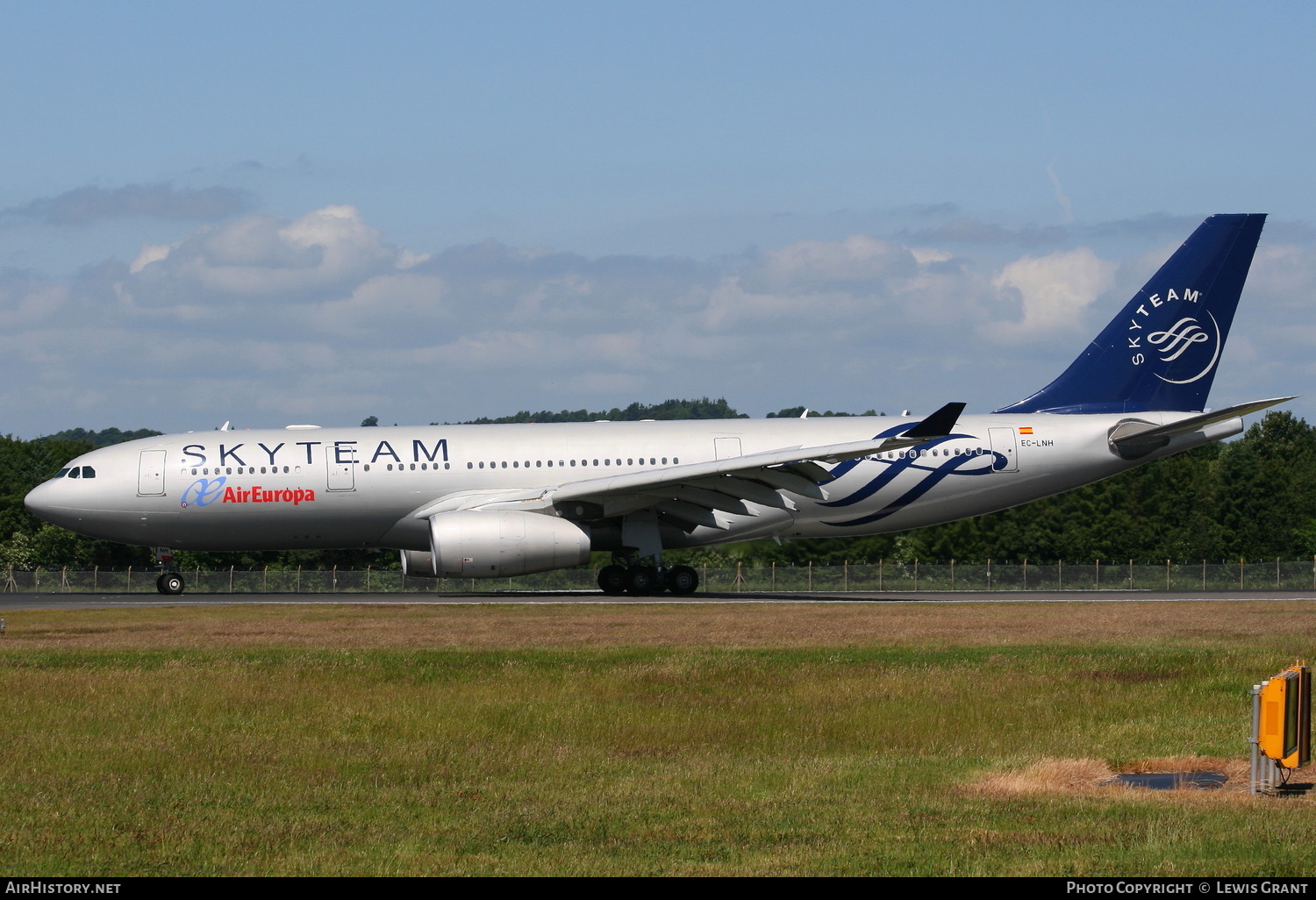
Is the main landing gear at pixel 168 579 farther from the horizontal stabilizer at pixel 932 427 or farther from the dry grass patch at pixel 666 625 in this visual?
the horizontal stabilizer at pixel 932 427

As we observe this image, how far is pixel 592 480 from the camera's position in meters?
31.5

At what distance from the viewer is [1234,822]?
9000 mm

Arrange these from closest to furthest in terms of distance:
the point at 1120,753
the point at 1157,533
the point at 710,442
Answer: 1. the point at 1120,753
2. the point at 710,442
3. the point at 1157,533

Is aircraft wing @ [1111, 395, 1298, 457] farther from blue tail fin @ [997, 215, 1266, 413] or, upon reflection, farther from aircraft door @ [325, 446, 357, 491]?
aircraft door @ [325, 446, 357, 491]

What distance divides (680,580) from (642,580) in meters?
0.85

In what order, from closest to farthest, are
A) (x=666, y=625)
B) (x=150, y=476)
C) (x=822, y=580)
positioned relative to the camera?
(x=666, y=625) → (x=150, y=476) → (x=822, y=580)

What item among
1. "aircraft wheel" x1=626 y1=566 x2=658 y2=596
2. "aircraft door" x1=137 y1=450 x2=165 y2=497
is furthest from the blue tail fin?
"aircraft door" x1=137 y1=450 x2=165 y2=497

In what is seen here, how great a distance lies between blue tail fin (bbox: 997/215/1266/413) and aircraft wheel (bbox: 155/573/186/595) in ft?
68.5

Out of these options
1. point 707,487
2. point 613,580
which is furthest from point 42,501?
point 707,487

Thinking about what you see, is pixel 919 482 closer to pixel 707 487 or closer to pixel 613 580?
pixel 707 487

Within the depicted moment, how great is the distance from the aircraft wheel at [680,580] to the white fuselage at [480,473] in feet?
2.48
